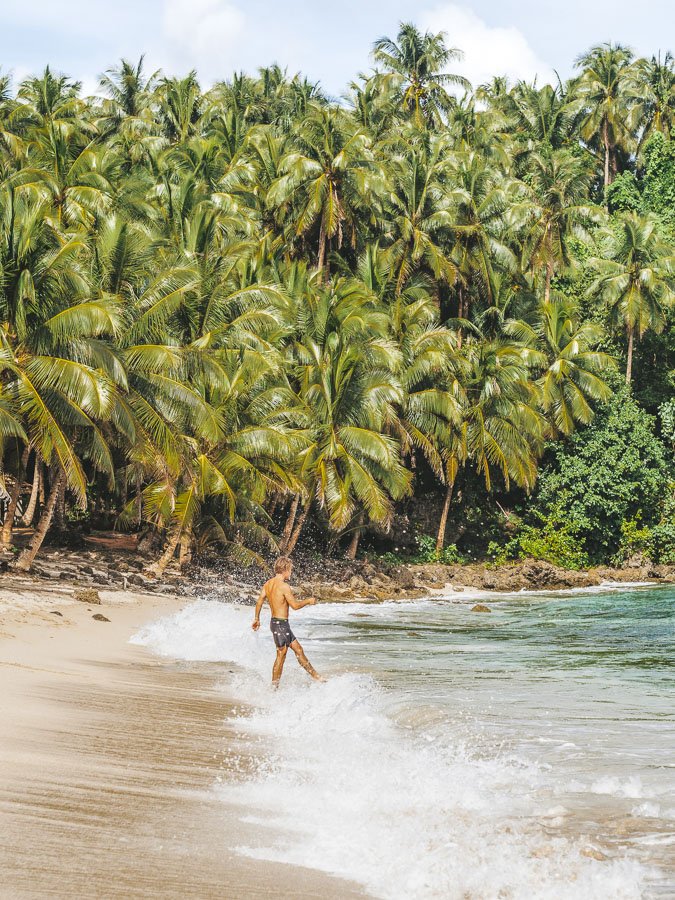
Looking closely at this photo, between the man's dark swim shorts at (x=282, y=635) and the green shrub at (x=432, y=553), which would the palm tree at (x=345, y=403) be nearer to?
the green shrub at (x=432, y=553)

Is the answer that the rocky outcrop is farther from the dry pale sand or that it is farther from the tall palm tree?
the tall palm tree

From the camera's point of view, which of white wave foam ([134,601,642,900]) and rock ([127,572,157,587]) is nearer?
white wave foam ([134,601,642,900])

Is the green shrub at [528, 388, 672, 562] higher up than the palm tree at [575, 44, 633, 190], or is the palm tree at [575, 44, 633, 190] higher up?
the palm tree at [575, 44, 633, 190]

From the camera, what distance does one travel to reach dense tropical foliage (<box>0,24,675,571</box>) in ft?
64.8

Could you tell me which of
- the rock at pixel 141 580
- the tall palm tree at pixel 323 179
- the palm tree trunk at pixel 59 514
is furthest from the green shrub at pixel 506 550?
the rock at pixel 141 580

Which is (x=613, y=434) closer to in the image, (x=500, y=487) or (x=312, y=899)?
(x=500, y=487)

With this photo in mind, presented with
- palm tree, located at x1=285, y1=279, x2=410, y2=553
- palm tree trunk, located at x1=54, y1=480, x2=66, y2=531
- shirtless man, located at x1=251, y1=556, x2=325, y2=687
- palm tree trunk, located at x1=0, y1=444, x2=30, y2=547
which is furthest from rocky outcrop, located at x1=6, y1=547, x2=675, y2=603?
shirtless man, located at x1=251, y1=556, x2=325, y2=687

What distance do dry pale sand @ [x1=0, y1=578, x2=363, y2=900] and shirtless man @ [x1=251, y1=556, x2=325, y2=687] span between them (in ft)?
2.80

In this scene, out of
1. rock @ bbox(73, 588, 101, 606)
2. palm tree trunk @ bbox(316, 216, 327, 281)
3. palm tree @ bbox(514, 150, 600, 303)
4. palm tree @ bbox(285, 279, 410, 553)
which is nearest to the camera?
rock @ bbox(73, 588, 101, 606)

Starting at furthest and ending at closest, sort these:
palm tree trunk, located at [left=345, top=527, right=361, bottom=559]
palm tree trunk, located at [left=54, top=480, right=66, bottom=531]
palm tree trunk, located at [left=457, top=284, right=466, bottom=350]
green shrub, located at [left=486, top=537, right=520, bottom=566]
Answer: palm tree trunk, located at [left=457, top=284, right=466, bottom=350]
green shrub, located at [left=486, top=537, right=520, bottom=566]
palm tree trunk, located at [left=345, top=527, right=361, bottom=559]
palm tree trunk, located at [left=54, top=480, right=66, bottom=531]

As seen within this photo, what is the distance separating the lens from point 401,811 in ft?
18.9

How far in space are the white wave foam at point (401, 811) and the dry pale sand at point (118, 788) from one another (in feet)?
0.88

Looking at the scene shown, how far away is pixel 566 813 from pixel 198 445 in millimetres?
18504

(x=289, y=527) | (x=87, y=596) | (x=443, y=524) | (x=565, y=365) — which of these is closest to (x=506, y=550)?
(x=443, y=524)
